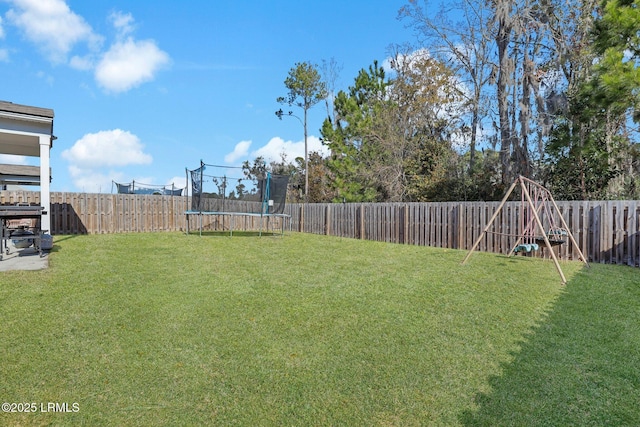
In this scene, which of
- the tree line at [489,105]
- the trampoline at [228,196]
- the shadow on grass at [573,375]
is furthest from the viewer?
the trampoline at [228,196]

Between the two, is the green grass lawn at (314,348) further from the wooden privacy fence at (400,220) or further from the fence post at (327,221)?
the fence post at (327,221)

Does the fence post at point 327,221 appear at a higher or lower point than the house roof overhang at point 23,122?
lower

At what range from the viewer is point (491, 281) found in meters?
5.10

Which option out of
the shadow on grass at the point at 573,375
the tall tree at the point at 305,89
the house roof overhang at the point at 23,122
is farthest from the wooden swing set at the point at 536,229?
the tall tree at the point at 305,89

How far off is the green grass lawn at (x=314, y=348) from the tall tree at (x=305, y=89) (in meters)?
18.2

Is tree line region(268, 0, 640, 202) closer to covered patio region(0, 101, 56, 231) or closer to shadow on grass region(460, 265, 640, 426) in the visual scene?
shadow on grass region(460, 265, 640, 426)

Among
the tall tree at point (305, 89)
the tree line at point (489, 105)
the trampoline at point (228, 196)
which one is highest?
the tall tree at point (305, 89)

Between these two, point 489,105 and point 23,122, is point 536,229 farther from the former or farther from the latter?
point 23,122

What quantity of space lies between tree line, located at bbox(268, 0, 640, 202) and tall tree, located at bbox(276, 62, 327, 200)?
0.07m

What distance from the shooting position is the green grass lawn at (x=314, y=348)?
2162mm

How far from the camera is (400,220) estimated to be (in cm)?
1060

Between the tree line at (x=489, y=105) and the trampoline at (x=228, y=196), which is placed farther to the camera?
the trampoline at (x=228, y=196)

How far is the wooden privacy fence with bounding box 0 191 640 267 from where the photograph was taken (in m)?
6.99

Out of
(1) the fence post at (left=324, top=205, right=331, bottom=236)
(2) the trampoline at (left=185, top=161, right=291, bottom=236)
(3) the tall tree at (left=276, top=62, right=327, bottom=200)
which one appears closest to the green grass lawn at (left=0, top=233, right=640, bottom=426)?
(2) the trampoline at (left=185, top=161, right=291, bottom=236)
